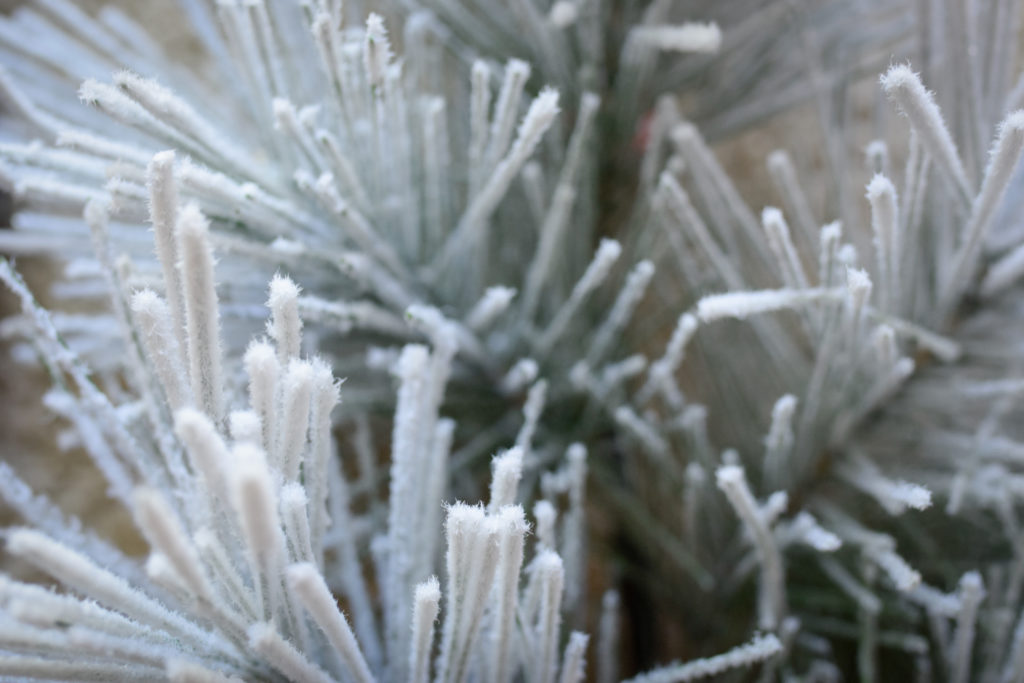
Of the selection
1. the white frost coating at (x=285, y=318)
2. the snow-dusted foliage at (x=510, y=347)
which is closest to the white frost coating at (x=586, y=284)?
the snow-dusted foliage at (x=510, y=347)

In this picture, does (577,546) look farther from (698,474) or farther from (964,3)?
(964,3)

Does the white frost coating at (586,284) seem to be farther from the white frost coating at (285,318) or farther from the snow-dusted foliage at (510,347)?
the white frost coating at (285,318)

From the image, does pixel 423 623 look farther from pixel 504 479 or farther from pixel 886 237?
pixel 886 237

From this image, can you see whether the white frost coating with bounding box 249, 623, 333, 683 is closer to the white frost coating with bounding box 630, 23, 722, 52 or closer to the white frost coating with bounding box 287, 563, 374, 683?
the white frost coating with bounding box 287, 563, 374, 683

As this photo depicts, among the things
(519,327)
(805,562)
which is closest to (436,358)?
(519,327)

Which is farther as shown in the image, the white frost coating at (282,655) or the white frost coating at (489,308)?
the white frost coating at (489,308)

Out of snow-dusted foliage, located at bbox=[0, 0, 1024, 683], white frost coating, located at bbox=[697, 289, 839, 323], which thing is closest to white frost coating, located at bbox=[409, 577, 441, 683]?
snow-dusted foliage, located at bbox=[0, 0, 1024, 683]

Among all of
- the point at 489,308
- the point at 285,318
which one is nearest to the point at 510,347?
the point at 489,308

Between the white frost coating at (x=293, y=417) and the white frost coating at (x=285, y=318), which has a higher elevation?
the white frost coating at (x=285, y=318)
